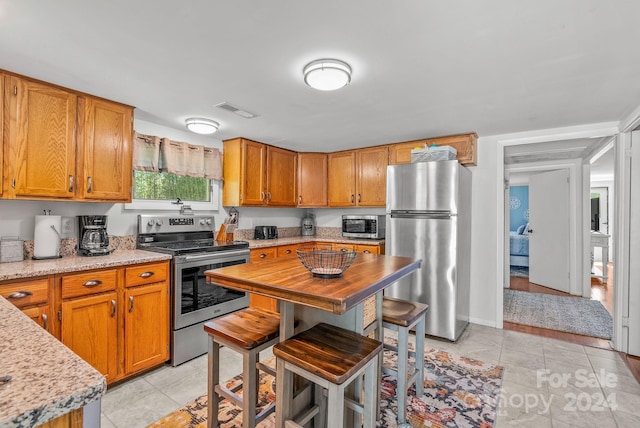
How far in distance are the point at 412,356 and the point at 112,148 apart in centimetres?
306

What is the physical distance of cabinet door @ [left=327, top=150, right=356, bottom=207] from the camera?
430 centimetres

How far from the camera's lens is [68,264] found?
2.09 meters

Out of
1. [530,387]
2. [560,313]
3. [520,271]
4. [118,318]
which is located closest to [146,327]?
[118,318]

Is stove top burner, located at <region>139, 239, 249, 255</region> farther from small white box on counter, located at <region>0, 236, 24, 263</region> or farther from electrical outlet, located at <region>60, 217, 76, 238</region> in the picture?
small white box on counter, located at <region>0, 236, 24, 263</region>

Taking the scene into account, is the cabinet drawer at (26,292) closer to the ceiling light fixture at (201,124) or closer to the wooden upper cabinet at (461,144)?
the ceiling light fixture at (201,124)

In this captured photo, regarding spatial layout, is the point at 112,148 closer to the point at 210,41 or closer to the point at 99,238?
the point at 99,238

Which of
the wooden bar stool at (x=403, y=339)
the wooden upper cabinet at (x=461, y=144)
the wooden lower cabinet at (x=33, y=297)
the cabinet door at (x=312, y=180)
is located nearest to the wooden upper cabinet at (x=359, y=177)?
the cabinet door at (x=312, y=180)

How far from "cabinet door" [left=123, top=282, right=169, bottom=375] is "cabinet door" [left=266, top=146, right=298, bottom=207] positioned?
186 cm

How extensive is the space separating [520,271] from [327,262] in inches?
268

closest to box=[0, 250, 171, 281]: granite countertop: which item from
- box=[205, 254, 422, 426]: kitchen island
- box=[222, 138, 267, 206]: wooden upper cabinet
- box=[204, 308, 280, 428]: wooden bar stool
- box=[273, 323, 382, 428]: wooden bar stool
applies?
box=[204, 308, 280, 428]: wooden bar stool

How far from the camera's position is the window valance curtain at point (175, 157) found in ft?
9.93

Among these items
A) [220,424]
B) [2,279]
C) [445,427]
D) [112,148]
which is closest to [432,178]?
[445,427]

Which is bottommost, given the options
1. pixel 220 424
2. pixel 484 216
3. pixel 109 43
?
pixel 220 424

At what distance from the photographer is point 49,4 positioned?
1403 mm
